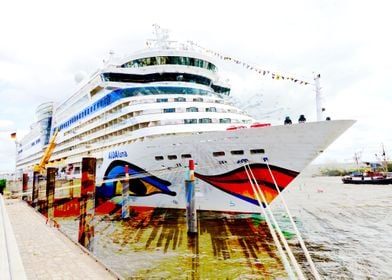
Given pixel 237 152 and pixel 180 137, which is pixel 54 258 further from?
pixel 237 152

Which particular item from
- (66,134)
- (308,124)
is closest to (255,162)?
(308,124)

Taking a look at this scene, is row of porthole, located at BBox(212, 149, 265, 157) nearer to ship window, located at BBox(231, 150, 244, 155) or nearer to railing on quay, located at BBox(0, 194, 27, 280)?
ship window, located at BBox(231, 150, 244, 155)

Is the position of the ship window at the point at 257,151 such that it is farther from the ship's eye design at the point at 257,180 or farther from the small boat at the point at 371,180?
the small boat at the point at 371,180

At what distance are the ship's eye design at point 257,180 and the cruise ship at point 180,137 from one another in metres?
0.04

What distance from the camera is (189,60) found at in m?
20.9

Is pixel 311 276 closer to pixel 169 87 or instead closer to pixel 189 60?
pixel 169 87

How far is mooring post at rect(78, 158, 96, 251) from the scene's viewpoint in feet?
35.8

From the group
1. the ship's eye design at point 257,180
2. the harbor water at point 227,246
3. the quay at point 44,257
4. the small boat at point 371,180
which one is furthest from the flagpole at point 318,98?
the small boat at point 371,180

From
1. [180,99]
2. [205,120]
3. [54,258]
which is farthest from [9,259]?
[180,99]

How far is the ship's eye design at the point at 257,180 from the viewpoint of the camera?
13.1m

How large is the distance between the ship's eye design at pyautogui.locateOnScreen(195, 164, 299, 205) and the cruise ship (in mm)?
42

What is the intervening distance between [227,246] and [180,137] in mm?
5086

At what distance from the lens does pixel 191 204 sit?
514 inches

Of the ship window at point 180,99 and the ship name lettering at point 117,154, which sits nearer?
the ship name lettering at point 117,154
